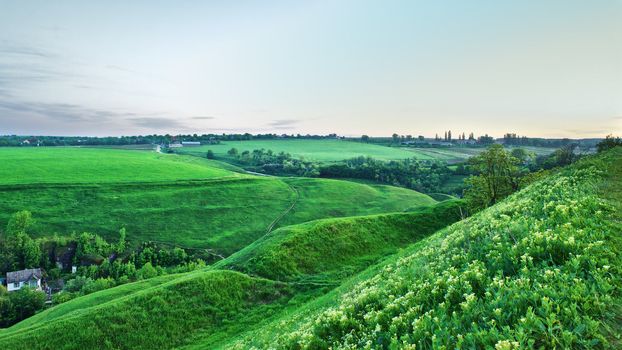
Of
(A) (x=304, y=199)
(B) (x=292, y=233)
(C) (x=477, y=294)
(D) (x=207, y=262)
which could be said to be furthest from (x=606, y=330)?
(A) (x=304, y=199)

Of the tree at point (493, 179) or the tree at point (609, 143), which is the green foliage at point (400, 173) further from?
the tree at point (493, 179)

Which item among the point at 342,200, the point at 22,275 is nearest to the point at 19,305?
the point at 22,275

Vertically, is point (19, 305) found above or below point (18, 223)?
below

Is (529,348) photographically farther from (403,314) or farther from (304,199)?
(304,199)

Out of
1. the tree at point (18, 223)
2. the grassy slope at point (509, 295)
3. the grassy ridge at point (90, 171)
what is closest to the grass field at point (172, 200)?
the grassy ridge at point (90, 171)

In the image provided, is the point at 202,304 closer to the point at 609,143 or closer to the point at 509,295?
the point at 509,295

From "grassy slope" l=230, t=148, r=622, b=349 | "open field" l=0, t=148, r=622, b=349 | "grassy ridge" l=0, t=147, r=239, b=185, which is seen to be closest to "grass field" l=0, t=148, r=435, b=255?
"grassy ridge" l=0, t=147, r=239, b=185
